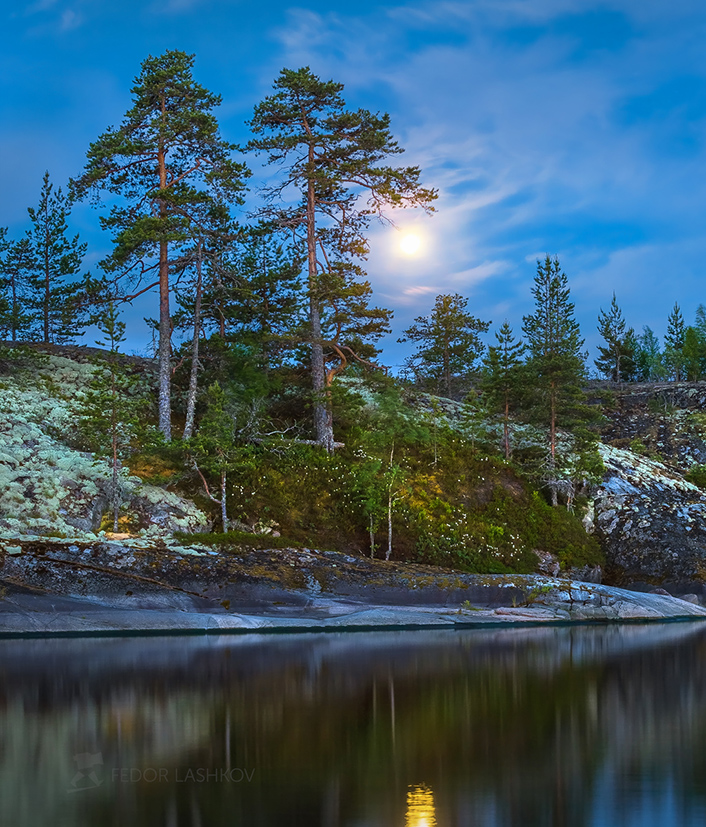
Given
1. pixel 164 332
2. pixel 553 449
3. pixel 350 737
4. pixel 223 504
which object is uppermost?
pixel 164 332

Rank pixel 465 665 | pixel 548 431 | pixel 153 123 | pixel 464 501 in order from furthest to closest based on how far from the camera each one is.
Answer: pixel 548 431 < pixel 153 123 < pixel 464 501 < pixel 465 665

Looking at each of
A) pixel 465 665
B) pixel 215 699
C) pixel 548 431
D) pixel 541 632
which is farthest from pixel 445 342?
pixel 215 699

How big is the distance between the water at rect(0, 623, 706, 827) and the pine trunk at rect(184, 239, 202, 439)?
11970 mm

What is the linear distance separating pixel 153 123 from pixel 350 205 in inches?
344

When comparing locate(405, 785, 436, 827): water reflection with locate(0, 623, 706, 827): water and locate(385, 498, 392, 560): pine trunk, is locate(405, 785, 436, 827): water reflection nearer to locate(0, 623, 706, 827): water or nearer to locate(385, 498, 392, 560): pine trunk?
locate(0, 623, 706, 827): water

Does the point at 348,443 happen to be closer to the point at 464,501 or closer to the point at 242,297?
the point at 464,501

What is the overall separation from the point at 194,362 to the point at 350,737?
2165cm

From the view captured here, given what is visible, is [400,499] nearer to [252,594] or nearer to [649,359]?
[252,594]

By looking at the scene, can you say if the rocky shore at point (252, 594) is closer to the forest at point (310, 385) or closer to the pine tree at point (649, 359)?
the forest at point (310, 385)

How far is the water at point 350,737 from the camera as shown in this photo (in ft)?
22.5

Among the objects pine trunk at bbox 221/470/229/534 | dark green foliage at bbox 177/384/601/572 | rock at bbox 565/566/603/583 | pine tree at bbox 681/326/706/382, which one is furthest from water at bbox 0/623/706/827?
pine tree at bbox 681/326/706/382

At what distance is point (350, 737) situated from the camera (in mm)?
9508

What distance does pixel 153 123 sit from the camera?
3066cm

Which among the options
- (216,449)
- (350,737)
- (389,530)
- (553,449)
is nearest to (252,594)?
(216,449)
